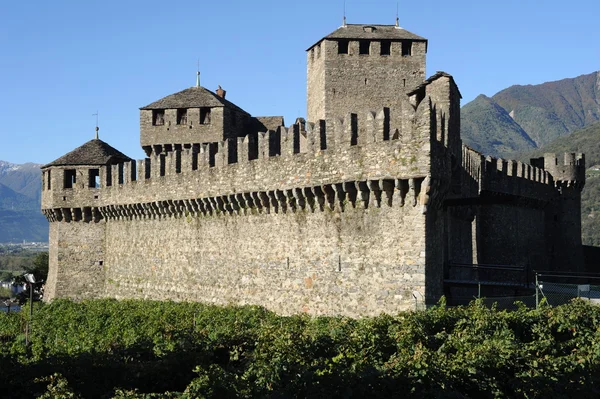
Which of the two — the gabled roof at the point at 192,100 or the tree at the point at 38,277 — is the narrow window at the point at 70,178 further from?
the tree at the point at 38,277

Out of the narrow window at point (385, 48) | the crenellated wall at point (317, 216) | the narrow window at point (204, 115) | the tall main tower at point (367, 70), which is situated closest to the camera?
the crenellated wall at point (317, 216)

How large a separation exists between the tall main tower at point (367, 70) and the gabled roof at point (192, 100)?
167 inches

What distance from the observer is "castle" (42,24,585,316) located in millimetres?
18984

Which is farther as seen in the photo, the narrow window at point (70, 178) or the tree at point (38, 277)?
the tree at point (38, 277)

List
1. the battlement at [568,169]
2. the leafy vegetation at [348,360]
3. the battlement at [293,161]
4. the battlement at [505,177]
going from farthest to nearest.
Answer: the battlement at [568,169] → the battlement at [505,177] → the battlement at [293,161] → the leafy vegetation at [348,360]

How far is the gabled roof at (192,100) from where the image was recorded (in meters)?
33.6

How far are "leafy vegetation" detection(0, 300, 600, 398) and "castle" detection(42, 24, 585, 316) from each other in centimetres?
159

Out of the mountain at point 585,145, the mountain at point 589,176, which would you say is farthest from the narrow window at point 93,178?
the mountain at point 585,145

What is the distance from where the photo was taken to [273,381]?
43.2 ft

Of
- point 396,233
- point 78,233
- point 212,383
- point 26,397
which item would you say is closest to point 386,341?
point 396,233

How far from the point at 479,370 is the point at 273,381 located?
4.26m

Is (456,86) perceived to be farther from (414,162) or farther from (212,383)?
(212,383)

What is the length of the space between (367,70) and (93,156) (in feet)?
41.9

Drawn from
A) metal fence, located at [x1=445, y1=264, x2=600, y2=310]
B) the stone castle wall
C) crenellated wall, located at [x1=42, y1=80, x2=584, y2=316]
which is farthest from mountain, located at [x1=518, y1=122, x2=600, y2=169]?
the stone castle wall
